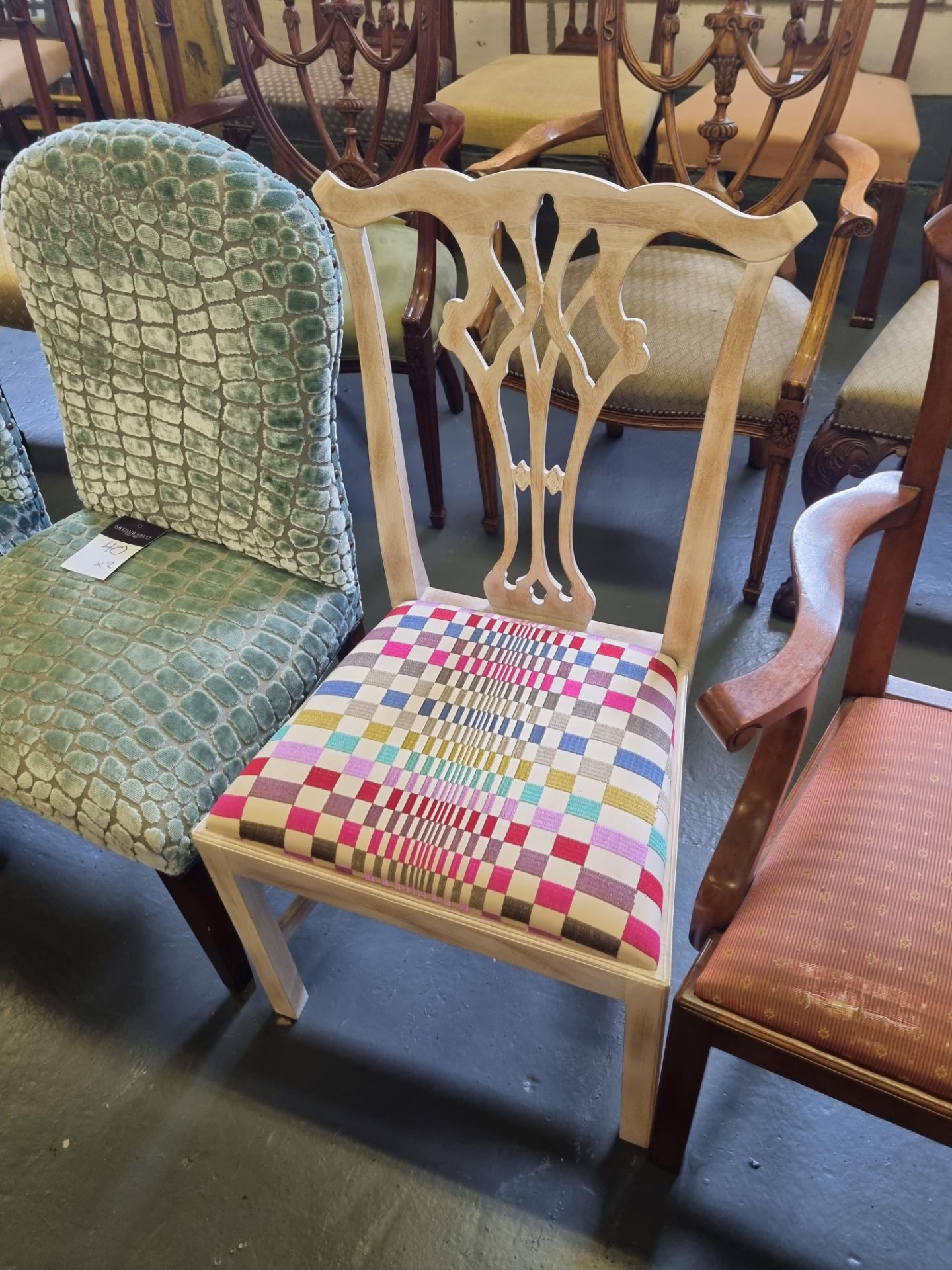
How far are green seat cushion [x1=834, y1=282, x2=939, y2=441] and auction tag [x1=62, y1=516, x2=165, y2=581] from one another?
107 centimetres

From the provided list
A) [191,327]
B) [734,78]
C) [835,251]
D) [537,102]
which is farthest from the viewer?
[537,102]

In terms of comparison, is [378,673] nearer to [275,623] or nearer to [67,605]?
[275,623]

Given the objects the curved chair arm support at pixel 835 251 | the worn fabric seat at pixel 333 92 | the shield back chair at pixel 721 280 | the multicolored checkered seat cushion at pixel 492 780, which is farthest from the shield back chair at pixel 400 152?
the multicolored checkered seat cushion at pixel 492 780

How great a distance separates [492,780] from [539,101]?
1955 mm

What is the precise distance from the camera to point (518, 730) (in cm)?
95

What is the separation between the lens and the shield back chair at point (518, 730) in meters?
0.82

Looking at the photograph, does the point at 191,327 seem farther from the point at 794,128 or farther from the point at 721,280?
the point at 794,128

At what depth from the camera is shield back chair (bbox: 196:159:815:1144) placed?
816 mm

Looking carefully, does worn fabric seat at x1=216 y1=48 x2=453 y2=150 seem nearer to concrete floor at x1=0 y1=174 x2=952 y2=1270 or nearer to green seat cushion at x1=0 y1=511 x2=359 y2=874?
green seat cushion at x1=0 y1=511 x2=359 y2=874

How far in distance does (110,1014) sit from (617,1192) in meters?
0.70

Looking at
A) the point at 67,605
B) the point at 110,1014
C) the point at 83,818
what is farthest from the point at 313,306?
the point at 110,1014

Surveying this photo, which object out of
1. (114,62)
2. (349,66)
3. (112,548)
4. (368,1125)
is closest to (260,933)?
(368,1125)

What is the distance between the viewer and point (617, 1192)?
3.33 ft

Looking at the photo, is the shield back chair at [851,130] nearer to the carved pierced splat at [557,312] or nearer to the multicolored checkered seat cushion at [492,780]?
the carved pierced splat at [557,312]
